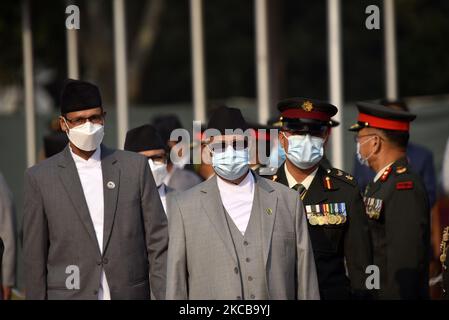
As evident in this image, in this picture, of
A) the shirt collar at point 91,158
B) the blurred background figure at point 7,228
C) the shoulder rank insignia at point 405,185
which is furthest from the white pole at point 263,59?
the shirt collar at point 91,158

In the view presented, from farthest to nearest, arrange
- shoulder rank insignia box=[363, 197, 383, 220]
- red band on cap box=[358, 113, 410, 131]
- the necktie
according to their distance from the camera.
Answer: red band on cap box=[358, 113, 410, 131], shoulder rank insignia box=[363, 197, 383, 220], the necktie

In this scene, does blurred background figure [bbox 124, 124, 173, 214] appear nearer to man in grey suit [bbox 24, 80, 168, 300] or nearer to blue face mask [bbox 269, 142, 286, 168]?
blue face mask [bbox 269, 142, 286, 168]

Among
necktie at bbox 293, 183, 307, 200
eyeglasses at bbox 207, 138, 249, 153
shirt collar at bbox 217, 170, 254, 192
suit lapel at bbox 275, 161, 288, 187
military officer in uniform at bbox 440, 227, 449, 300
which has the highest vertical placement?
eyeglasses at bbox 207, 138, 249, 153

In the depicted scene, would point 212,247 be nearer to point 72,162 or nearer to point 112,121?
point 72,162

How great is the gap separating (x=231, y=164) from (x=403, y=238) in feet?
5.02

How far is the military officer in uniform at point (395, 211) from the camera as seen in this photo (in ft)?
24.9

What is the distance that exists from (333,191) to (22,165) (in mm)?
11078

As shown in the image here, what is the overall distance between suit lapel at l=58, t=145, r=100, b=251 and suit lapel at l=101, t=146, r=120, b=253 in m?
0.08

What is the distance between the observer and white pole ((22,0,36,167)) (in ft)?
53.6

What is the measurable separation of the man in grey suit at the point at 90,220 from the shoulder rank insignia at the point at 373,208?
153 centimetres

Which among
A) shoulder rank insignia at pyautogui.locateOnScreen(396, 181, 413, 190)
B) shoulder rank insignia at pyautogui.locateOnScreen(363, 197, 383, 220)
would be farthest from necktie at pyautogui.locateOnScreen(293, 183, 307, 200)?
shoulder rank insignia at pyautogui.locateOnScreen(396, 181, 413, 190)

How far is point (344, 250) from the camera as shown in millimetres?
7203

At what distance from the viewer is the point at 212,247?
636 cm
